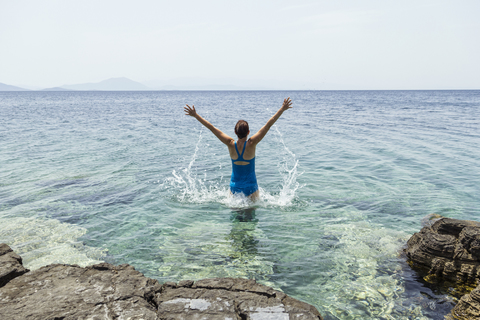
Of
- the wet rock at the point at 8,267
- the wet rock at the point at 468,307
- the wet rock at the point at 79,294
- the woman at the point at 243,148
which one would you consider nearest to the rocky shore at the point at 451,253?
the wet rock at the point at 468,307

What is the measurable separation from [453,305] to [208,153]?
512 inches

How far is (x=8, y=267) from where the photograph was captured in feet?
13.4

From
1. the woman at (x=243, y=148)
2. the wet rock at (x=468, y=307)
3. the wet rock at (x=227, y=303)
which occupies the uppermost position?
the woman at (x=243, y=148)

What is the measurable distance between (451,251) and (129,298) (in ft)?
16.0

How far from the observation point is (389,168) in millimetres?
12602

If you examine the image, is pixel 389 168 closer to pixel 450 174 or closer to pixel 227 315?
pixel 450 174

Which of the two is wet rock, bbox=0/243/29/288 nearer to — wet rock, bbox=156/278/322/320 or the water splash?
wet rock, bbox=156/278/322/320

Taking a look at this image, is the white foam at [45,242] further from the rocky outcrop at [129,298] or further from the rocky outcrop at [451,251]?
the rocky outcrop at [451,251]

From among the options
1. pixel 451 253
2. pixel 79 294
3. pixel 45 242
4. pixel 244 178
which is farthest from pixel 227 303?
pixel 45 242

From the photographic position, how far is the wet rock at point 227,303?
334cm

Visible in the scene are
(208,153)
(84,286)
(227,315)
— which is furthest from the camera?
(208,153)

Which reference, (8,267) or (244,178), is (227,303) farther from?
(244,178)

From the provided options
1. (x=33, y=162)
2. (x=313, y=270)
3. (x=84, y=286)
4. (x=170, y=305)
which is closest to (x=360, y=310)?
(x=313, y=270)

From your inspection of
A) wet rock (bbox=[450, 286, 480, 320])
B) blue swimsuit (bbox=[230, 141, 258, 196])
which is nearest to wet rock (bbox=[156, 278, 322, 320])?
wet rock (bbox=[450, 286, 480, 320])
